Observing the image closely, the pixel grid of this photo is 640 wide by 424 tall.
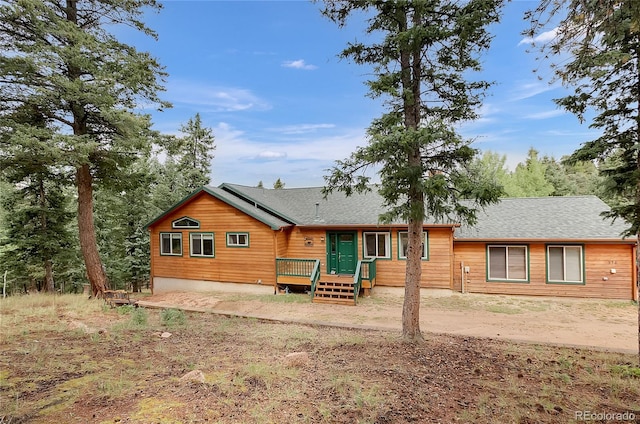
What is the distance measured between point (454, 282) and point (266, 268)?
774 cm

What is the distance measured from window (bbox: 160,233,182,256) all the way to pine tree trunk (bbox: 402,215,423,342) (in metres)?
12.3

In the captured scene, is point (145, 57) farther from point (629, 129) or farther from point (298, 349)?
point (629, 129)

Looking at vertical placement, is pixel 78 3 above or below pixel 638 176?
above

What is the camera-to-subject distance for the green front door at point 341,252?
44.7ft

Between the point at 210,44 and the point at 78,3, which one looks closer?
the point at 78,3

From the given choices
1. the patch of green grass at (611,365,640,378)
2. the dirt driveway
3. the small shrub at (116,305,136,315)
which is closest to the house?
Result: the dirt driveway

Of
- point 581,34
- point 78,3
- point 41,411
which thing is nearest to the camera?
point 41,411

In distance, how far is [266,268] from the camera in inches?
532

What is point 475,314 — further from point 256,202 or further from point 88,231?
point 88,231

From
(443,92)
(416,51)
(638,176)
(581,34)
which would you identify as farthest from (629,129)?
(416,51)

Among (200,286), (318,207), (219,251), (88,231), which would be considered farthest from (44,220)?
(318,207)

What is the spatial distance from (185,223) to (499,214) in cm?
1419

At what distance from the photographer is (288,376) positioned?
4684mm

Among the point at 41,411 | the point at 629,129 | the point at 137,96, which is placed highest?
the point at 137,96
